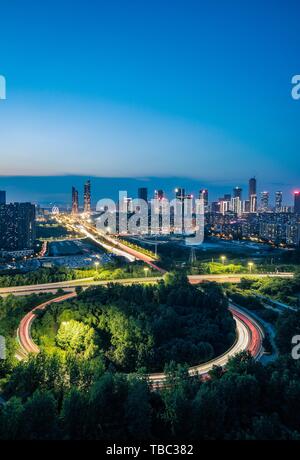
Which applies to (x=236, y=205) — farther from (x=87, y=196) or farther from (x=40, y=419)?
(x=40, y=419)

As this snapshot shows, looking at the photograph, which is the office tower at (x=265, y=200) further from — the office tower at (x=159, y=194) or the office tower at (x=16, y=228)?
the office tower at (x=16, y=228)

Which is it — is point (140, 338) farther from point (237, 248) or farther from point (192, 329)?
point (237, 248)

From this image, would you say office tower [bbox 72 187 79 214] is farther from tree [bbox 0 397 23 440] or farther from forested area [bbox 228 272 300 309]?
tree [bbox 0 397 23 440]

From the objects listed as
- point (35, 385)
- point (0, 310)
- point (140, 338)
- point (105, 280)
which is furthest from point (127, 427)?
point (105, 280)

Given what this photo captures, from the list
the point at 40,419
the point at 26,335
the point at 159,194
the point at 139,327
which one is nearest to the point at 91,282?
the point at 26,335

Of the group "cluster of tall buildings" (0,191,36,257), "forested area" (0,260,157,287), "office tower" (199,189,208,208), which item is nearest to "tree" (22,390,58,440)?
"forested area" (0,260,157,287)

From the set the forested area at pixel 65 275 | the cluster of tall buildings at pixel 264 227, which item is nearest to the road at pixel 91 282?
the forested area at pixel 65 275
